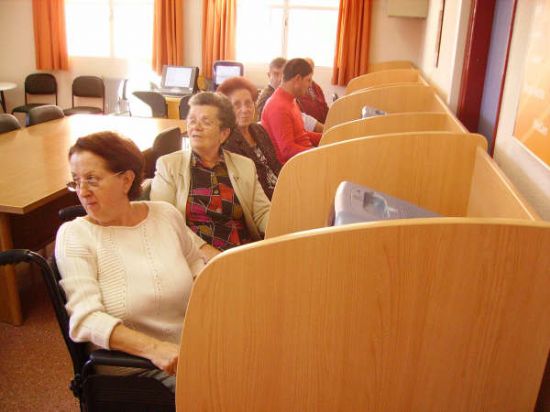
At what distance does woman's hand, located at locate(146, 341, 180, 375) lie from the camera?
122cm

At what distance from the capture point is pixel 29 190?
237cm

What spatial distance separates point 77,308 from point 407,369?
0.82 metres

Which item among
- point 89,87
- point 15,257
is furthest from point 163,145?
point 89,87

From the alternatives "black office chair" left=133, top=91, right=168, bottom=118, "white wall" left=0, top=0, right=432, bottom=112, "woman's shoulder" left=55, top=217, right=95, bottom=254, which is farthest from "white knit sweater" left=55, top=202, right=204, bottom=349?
"white wall" left=0, top=0, right=432, bottom=112

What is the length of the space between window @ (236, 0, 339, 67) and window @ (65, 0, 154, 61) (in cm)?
119

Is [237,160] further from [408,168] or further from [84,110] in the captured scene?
[84,110]

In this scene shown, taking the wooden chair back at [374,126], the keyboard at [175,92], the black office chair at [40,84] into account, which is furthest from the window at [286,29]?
the wooden chair back at [374,126]

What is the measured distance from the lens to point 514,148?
1555 millimetres

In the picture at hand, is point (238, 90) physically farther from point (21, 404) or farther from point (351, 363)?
point (351, 363)

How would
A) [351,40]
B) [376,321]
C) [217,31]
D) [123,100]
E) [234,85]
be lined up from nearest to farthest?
1. [376,321]
2. [234,85]
3. [351,40]
4. [217,31]
5. [123,100]

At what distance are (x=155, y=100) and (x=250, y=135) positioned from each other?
8.94ft

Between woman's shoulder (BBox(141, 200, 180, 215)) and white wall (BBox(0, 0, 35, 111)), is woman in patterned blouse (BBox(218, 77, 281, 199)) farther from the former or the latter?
white wall (BBox(0, 0, 35, 111))

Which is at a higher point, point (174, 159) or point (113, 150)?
point (113, 150)

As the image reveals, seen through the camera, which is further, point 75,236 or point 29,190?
point 29,190
